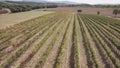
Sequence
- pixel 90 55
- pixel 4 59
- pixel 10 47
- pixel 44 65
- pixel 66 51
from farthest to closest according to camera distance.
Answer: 1. pixel 10 47
2. pixel 66 51
3. pixel 90 55
4. pixel 4 59
5. pixel 44 65

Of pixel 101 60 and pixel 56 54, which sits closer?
pixel 101 60

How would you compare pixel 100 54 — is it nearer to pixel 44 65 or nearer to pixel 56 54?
pixel 56 54

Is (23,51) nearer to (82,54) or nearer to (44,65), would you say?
(44,65)

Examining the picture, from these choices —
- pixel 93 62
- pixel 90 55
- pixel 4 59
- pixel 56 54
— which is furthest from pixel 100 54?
pixel 4 59

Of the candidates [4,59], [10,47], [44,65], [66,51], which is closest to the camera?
[44,65]

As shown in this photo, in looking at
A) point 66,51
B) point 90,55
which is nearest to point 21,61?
point 66,51

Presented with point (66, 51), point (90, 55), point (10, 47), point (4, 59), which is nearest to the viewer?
point (4, 59)

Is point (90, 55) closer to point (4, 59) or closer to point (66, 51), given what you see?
point (66, 51)

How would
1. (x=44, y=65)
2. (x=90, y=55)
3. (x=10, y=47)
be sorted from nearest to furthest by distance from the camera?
(x=44, y=65), (x=90, y=55), (x=10, y=47)

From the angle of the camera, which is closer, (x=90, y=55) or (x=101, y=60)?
(x=101, y=60)
